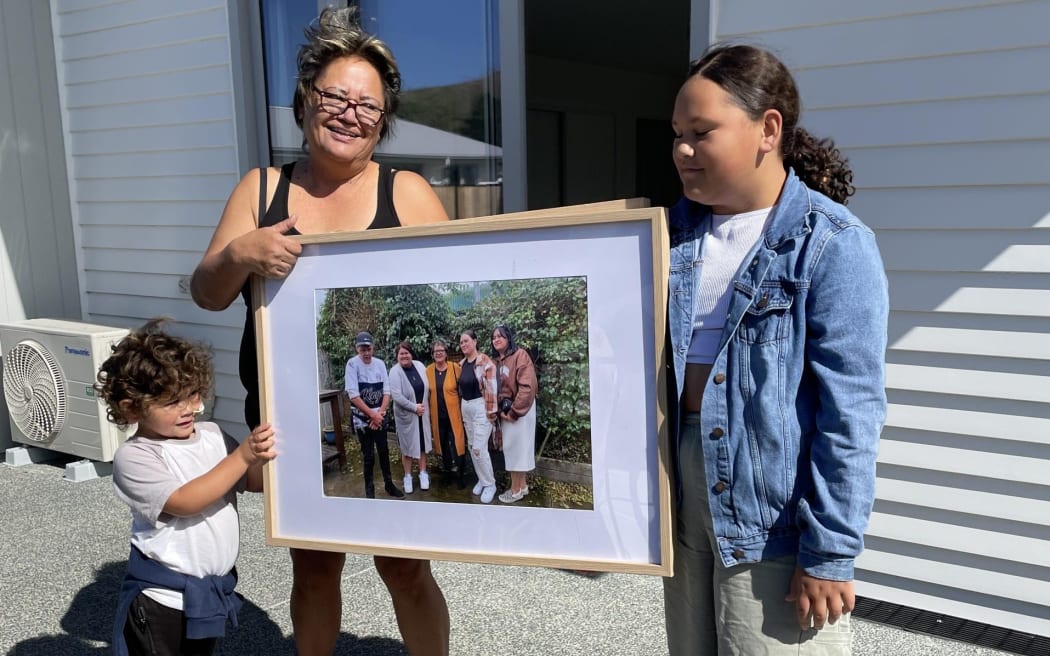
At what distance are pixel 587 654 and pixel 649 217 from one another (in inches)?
71.9

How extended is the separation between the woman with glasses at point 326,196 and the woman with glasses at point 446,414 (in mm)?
318

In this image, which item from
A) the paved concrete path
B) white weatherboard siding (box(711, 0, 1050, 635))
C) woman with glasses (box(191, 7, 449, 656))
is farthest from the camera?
the paved concrete path

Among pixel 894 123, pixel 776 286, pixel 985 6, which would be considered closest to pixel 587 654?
pixel 776 286

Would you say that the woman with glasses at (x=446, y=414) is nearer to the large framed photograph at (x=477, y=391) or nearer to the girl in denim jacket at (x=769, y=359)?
the large framed photograph at (x=477, y=391)

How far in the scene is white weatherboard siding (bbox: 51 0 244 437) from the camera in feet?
16.0

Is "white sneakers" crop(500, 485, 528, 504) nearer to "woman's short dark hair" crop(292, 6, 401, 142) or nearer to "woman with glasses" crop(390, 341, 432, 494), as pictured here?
"woman with glasses" crop(390, 341, 432, 494)

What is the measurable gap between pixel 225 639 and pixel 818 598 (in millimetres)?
2323

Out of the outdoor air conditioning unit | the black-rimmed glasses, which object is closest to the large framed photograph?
the black-rimmed glasses

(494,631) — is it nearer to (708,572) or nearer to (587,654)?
(587,654)

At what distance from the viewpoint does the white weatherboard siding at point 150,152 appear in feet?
16.0

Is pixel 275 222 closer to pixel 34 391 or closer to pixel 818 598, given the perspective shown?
pixel 818 598

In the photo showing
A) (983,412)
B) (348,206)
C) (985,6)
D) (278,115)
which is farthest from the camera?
(278,115)

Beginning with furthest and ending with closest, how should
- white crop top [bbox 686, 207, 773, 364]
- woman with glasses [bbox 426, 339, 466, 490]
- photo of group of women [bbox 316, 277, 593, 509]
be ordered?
woman with glasses [bbox 426, 339, 466, 490] < photo of group of women [bbox 316, 277, 593, 509] < white crop top [bbox 686, 207, 773, 364]

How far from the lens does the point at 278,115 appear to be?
481 centimetres
